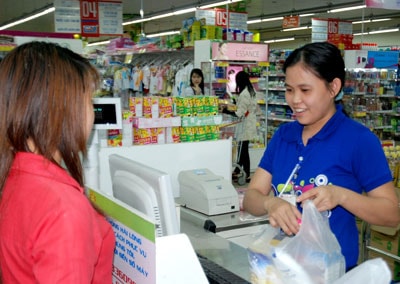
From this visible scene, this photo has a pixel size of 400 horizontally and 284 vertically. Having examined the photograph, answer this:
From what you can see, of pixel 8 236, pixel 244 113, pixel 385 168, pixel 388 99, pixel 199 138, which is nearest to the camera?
pixel 8 236

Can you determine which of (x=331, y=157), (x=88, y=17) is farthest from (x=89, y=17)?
(x=331, y=157)

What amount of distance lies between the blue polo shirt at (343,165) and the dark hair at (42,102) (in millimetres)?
935

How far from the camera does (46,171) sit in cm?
102

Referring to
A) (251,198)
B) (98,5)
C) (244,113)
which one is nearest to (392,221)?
(251,198)

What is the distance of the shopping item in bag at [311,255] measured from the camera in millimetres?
1275

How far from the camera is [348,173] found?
1.68 m

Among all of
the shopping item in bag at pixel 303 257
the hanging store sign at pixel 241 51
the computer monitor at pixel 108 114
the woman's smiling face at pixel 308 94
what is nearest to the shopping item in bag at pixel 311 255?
the shopping item in bag at pixel 303 257

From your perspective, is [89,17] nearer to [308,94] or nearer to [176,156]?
[176,156]

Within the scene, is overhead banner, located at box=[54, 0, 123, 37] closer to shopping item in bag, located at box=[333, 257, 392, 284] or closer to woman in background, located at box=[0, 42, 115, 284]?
woman in background, located at box=[0, 42, 115, 284]

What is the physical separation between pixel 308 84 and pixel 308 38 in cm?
2251

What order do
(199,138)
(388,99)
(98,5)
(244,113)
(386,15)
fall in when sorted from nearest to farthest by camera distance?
(199,138), (244,113), (98,5), (388,99), (386,15)

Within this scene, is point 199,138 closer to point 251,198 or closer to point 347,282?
point 251,198

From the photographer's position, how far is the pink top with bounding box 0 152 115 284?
934mm

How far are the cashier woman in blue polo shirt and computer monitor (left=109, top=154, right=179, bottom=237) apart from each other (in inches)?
14.5
